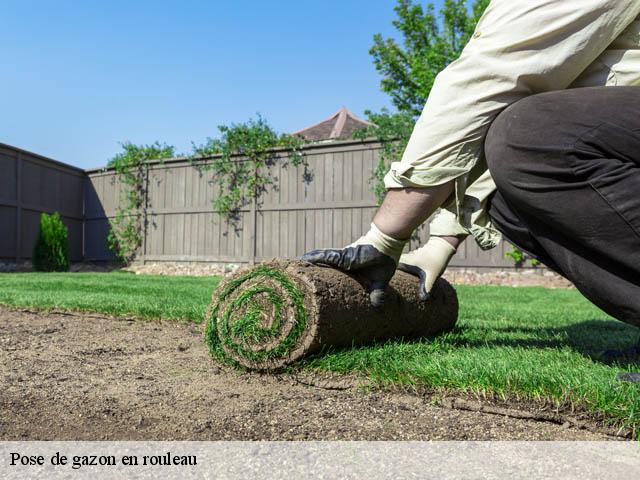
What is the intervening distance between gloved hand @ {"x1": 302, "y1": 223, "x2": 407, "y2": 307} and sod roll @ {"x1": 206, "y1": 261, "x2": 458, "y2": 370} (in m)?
0.04

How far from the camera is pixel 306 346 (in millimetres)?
2004

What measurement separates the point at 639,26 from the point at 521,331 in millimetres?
1904

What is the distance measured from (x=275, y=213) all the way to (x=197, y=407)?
897cm

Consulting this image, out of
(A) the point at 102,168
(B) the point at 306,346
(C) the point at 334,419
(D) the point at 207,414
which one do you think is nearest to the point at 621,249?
(C) the point at 334,419

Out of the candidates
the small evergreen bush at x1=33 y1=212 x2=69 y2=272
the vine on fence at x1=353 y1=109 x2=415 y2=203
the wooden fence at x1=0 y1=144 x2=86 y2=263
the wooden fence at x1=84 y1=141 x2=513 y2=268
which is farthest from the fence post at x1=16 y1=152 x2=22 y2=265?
the vine on fence at x1=353 y1=109 x2=415 y2=203

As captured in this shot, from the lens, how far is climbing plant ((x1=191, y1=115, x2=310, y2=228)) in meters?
10.6

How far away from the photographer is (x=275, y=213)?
34.5 feet

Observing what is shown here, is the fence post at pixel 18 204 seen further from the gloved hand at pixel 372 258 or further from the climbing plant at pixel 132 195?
the gloved hand at pixel 372 258

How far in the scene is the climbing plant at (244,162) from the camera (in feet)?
34.7

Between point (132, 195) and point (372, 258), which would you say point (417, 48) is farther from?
point (372, 258)

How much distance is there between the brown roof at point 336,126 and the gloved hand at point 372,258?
15.0m

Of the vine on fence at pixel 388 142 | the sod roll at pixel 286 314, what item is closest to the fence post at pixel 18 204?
the vine on fence at pixel 388 142

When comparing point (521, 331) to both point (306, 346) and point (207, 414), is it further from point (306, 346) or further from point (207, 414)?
point (207, 414)

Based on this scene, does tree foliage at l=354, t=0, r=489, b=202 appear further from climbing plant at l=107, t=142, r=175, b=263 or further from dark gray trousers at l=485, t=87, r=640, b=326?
dark gray trousers at l=485, t=87, r=640, b=326
